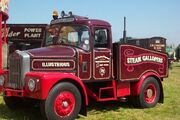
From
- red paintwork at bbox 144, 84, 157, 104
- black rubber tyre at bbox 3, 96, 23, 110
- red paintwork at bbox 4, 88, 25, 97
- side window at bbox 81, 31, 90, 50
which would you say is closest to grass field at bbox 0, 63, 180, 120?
black rubber tyre at bbox 3, 96, 23, 110

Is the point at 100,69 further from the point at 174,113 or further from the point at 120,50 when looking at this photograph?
the point at 174,113

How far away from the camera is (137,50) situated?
11328 mm

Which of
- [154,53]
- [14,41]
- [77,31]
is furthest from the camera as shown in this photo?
[14,41]

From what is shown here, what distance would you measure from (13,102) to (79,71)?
1.99 meters

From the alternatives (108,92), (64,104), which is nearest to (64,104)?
(64,104)

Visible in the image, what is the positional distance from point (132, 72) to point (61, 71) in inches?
99.5

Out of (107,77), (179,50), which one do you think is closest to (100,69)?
(107,77)

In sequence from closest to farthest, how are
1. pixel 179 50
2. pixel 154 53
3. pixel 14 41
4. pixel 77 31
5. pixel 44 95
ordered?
pixel 44 95
pixel 77 31
pixel 154 53
pixel 14 41
pixel 179 50

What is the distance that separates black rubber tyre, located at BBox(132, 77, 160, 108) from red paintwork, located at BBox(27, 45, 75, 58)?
2795 millimetres

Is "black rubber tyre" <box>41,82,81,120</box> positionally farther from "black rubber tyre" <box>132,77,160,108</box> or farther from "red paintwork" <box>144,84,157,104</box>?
"red paintwork" <box>144,84,157,104</box>

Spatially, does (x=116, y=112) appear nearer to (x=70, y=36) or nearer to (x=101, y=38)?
(x=101, y=38)

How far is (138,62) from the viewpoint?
448 inches

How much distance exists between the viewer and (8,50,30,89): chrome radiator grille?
907 cm

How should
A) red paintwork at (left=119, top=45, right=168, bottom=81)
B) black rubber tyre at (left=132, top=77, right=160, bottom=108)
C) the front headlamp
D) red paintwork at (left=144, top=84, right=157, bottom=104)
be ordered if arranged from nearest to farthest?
the front headlamp → red paintwork at (left=119, top=45, right=168, bottom=81) → black rubber tyre at (left=132, top=77, right=160, bottom=108) → red paintwork at (left=144, top=84, right=157, bottom=104)
